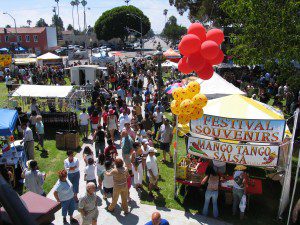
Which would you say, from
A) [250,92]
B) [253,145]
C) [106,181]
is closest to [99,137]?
[106,181]

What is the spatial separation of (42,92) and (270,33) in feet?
33.8

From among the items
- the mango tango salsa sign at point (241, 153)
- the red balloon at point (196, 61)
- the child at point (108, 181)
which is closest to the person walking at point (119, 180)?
the child at point (108, 181)

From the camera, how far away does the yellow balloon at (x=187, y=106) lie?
7.20 meters

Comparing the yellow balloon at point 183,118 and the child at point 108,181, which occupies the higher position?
the yellow balloon at point 183,118

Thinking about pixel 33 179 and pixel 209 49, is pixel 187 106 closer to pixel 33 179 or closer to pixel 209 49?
pixel 209 49

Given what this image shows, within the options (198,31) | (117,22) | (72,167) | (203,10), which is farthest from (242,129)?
(117,22)

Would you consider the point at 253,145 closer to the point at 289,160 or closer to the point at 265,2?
the point at 289,160

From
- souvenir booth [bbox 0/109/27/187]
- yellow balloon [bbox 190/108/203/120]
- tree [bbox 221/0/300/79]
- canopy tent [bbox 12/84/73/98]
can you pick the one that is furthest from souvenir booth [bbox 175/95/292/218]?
canopy tent [bbox 12/84/73/98]

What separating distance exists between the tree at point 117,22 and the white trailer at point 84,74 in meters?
51.3

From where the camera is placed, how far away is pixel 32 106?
13375 millimetres

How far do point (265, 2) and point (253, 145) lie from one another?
6.71m

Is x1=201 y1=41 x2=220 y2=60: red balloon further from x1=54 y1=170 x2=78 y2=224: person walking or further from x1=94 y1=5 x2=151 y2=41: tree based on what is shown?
x1=94 y1=5 x2=151 y2=41: tree

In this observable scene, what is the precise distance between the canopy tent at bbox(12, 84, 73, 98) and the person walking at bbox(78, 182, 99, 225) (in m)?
8.84

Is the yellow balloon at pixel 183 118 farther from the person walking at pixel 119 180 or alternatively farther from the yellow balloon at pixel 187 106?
the person walking at pixel 119 180
